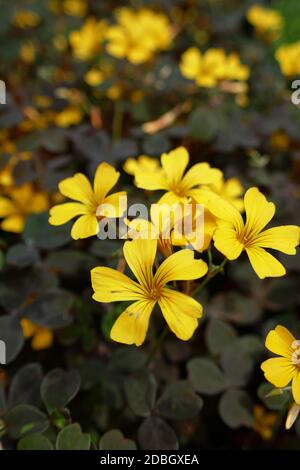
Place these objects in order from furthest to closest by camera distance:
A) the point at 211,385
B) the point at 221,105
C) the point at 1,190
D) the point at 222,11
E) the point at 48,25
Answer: the point at 222,11 < the point at 48,25 < the point at 221,105 < the point at 1,190 < the point at 211,385

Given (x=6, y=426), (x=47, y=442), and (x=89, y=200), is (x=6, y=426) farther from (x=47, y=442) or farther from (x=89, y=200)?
(x=89, y=200)

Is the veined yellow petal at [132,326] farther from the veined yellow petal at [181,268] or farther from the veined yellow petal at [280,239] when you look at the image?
the veined yellow petal at [280,239]

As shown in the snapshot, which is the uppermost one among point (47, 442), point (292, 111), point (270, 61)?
point (270, 61)

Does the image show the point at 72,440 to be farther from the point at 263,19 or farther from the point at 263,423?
the point at 263,19

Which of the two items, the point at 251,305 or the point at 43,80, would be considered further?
the point at 43,80

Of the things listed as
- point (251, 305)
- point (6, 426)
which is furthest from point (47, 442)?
point (251, 305)

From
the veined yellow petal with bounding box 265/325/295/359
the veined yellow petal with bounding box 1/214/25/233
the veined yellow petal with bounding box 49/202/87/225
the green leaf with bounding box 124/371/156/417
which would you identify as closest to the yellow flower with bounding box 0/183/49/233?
the veined yellow petal with bounding box 1/214/25/233

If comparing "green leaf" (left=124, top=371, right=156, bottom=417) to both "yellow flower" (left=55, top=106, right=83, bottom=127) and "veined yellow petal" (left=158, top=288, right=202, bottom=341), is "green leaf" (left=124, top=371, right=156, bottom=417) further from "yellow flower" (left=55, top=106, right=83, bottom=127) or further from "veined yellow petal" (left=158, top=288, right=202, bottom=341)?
"yellow flower" (left=55, top=106, right=83, bottom=127)

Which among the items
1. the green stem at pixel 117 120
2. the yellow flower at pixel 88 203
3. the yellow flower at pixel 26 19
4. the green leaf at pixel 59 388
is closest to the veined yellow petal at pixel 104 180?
the yellow flower at pixel 88 203
